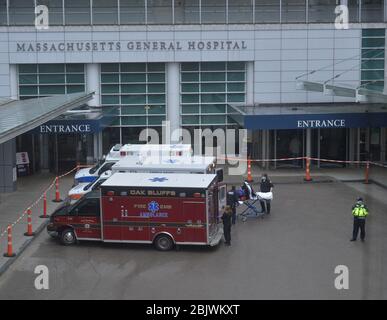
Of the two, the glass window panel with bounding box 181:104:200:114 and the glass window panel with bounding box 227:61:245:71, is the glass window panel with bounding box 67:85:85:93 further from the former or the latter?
the glass window panel with bounding box 227:61:245:71

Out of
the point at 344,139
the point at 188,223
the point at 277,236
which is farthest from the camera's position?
the point at 344,139

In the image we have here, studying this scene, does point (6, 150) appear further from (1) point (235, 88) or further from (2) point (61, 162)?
(1) point (235, 88)

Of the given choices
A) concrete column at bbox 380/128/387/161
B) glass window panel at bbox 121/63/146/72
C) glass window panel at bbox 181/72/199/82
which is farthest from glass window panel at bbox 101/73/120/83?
concrete column at bbox 380/128/387/161

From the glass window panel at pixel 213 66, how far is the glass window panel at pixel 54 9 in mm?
7450

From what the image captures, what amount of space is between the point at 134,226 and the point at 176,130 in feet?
56.8

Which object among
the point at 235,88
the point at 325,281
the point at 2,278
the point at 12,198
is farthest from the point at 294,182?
the point at 2,278

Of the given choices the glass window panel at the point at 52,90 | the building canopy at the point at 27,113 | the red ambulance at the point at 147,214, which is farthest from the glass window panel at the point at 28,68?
the red ambulance at the point at 147,214

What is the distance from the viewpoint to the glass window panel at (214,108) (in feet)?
114

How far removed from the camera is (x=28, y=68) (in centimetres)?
3366

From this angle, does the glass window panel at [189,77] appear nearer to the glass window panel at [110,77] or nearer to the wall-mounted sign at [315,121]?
the glass window panel at [110,77]

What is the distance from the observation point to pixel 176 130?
34.5 m

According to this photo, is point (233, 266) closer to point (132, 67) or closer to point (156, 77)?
point (156, 77)

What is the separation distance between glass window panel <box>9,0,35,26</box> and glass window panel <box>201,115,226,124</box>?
32.3 feet

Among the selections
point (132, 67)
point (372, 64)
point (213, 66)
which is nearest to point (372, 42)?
point (372, 64)
